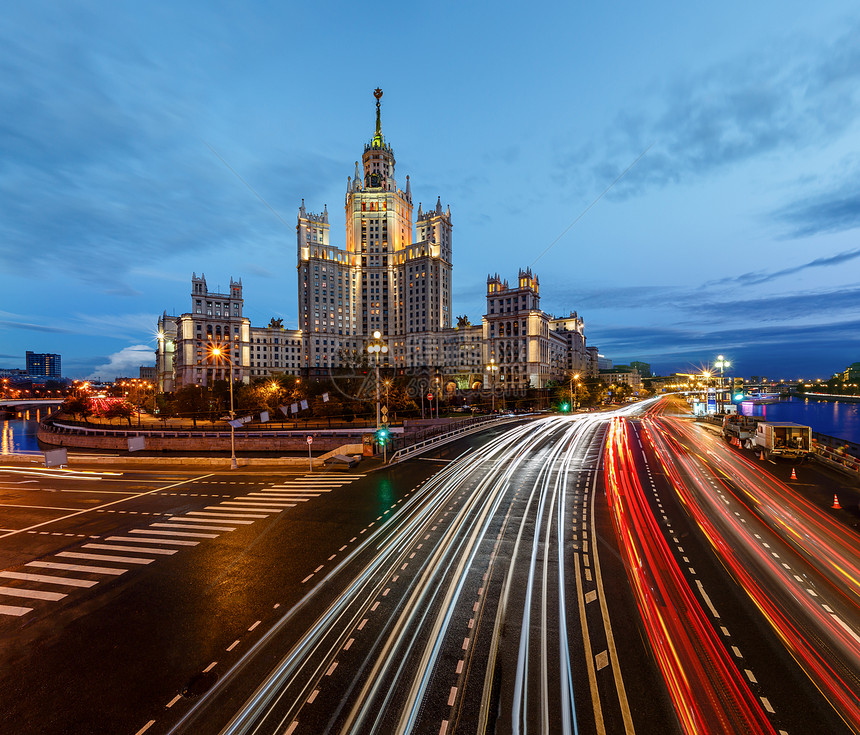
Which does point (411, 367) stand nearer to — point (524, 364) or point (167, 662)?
point (524, 364)

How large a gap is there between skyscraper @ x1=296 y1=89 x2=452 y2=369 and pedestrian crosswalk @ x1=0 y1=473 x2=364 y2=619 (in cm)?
12872

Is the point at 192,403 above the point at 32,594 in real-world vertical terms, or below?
above

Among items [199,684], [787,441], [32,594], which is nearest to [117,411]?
[32,594]

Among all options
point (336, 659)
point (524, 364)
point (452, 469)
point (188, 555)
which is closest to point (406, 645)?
point (336, 659)

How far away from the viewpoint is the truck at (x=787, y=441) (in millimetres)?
27641

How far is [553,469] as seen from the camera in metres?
25.6

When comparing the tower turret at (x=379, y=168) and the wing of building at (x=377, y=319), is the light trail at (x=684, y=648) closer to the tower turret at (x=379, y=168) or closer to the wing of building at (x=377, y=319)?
the wing of building at (x=377, y=319)

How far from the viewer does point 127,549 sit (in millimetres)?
13883

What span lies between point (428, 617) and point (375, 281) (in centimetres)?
15886

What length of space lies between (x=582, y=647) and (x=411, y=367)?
Result: 144097mm

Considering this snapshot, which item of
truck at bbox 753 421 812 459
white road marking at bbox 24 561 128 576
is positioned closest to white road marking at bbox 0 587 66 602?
white road marking at bbox 24 561 128 576

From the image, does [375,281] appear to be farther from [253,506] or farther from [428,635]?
[428,635]

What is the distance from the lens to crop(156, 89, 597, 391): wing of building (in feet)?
417

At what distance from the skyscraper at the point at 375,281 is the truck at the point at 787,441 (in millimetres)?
122004
